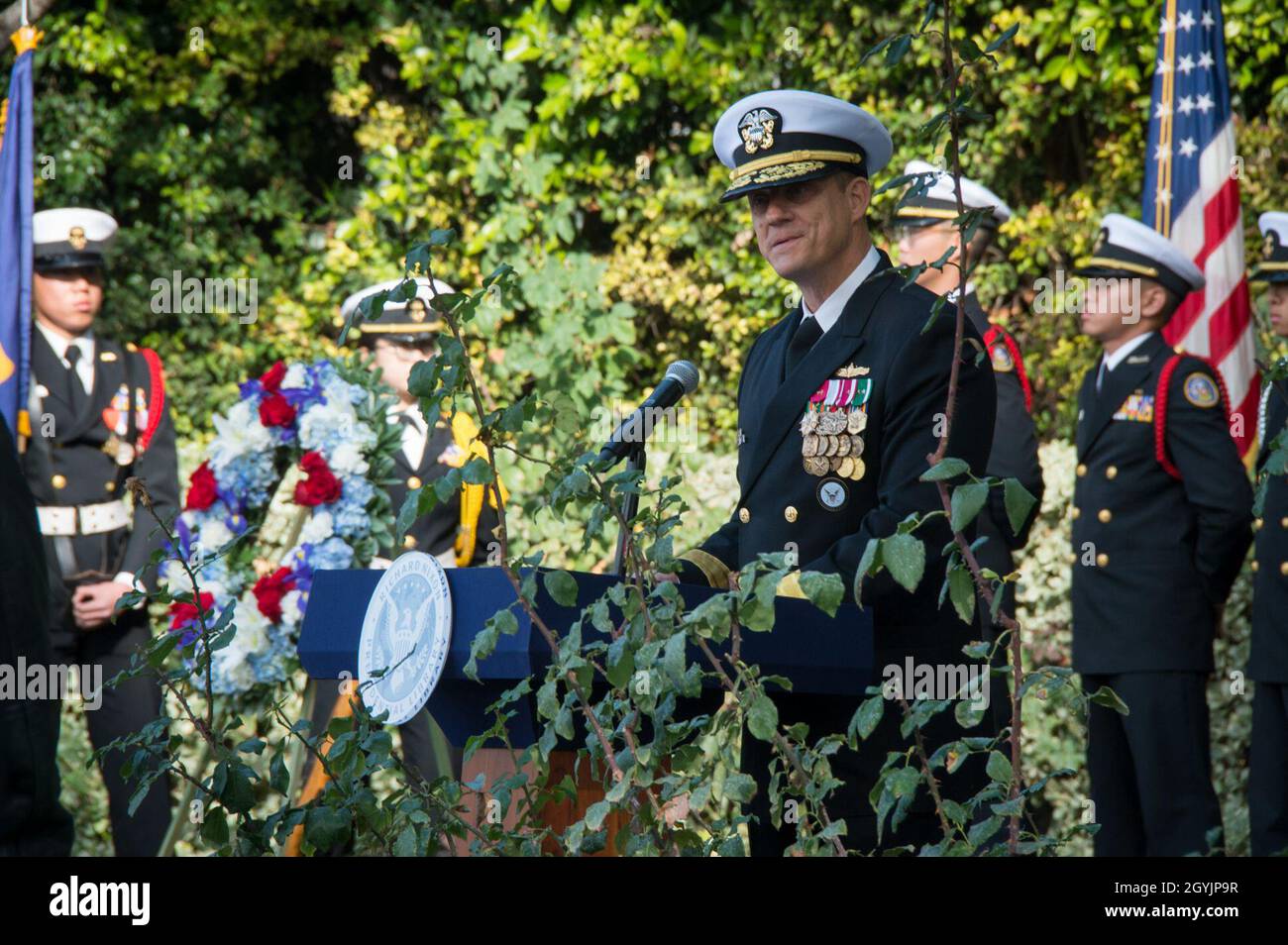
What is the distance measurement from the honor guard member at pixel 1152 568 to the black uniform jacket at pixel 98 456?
3.16 m

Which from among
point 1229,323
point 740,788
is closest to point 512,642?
point 740,788

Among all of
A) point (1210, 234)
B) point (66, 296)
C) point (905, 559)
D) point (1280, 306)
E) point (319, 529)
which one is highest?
point (1210, 234)

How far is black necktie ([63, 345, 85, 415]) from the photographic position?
589 cm

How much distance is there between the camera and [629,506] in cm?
231

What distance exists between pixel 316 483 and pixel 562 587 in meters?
3.18

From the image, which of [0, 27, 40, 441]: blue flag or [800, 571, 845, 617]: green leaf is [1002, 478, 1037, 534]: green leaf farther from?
[0, 27, 40, 441]: blue flag

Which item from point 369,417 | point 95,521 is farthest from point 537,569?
point 95,521

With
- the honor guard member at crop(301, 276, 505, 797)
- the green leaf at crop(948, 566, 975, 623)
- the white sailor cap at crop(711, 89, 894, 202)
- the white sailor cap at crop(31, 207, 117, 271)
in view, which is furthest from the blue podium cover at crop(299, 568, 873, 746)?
the white sailor cap at crop(31, 207, 117, 271)

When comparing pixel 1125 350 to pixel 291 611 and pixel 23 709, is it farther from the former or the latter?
pixel 23 709

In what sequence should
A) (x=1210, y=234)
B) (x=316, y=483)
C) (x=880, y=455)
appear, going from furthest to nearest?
(x=1210, y=234)
(x=316, y=483)
(x=880, y=455)

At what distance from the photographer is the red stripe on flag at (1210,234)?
261 inches

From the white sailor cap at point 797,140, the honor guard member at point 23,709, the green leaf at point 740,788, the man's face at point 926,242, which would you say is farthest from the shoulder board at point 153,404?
the green leaf at point 740,788

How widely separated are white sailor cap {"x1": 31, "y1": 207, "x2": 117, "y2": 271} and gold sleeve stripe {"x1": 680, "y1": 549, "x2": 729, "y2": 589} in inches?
154
